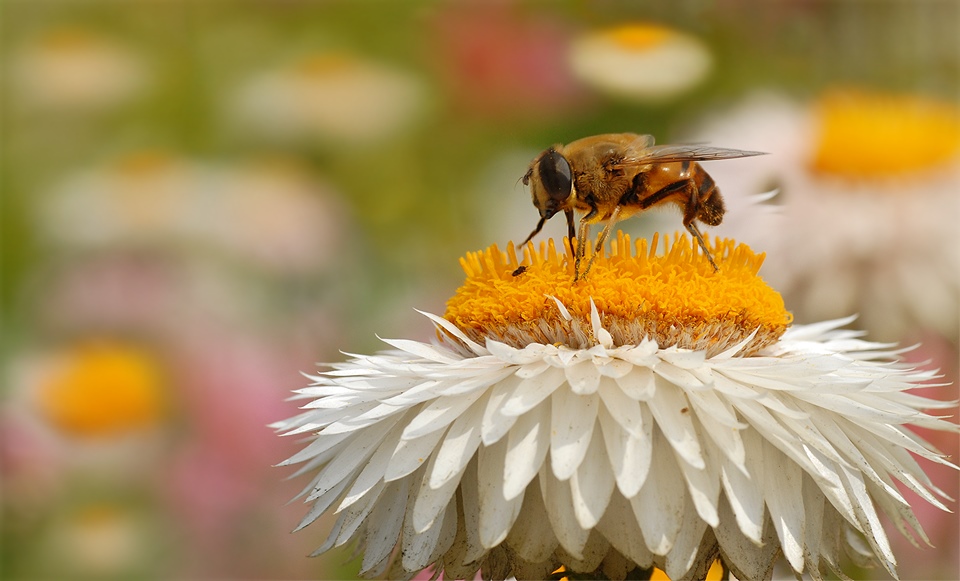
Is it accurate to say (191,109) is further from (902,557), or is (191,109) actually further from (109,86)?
(902,557)

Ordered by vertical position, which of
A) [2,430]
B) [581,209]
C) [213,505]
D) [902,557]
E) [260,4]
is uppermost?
[260,4]

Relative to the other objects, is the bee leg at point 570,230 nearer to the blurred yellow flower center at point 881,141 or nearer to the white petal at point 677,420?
the white petal at point 677,420

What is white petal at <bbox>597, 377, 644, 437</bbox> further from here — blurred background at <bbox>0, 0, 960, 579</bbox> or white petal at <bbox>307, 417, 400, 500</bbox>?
blurred background at <bbox>0, 0, 960, 579</bbox>

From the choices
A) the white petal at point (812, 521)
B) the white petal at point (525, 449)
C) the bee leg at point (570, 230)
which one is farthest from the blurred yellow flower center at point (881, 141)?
the white petal at point (525, 449)

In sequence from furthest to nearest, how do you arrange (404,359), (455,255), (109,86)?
(109,86) → (455,255) → (404,359)

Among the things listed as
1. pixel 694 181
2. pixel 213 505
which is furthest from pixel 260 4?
pixel 694 181

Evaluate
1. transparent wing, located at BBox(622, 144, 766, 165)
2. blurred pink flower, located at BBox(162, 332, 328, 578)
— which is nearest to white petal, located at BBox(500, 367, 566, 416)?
transparent wing, located at BBox(622, 144, 766, 165)

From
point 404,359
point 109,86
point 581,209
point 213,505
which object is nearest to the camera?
point 404,359
